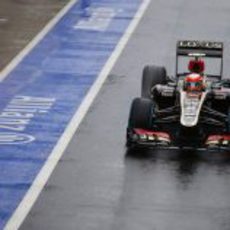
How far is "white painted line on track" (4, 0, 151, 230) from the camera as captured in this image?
768 inches

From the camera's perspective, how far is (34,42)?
36.2 meters

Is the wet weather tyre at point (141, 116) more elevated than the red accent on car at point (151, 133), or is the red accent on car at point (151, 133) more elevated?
the wet weather tyre at point (141, 116)

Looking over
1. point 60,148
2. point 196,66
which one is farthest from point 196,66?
point 60,148

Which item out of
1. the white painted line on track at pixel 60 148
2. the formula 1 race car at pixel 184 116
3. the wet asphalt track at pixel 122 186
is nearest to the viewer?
the wet asphalt track at pixel 122 186

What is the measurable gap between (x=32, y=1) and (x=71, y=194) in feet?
78.2

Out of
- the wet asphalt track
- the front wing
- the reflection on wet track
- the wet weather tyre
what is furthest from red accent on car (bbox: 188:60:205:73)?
the reflection on wet track

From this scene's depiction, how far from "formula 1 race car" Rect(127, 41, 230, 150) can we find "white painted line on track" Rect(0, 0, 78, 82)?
7.65 metres

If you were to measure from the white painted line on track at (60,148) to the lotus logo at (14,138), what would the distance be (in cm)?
72

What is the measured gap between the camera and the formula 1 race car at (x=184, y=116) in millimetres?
23062

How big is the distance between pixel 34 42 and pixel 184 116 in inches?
543

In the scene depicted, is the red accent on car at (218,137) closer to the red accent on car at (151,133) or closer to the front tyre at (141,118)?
the red accent on car at (151,133)

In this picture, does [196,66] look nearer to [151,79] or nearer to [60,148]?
[151,79]

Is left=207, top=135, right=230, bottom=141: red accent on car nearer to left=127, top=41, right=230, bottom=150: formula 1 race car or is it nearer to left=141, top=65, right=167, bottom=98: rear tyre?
left=127, top=41, right=230, bottom=150: formula 1 race car

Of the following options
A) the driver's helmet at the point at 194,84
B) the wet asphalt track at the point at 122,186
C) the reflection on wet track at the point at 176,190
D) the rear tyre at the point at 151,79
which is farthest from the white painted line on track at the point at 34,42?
the reflection on wet track at the point at 176,190
